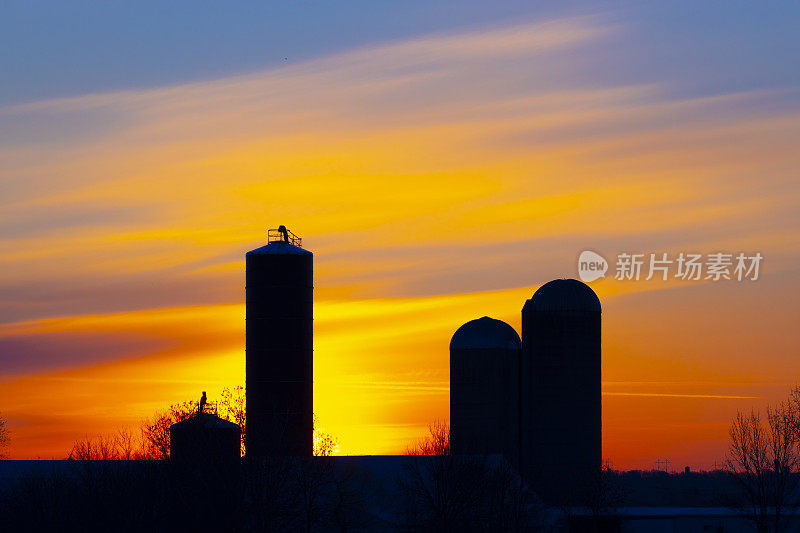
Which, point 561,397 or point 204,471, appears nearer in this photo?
point 204,471

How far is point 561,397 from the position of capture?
7469 centimetres

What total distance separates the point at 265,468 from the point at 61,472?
1519cm

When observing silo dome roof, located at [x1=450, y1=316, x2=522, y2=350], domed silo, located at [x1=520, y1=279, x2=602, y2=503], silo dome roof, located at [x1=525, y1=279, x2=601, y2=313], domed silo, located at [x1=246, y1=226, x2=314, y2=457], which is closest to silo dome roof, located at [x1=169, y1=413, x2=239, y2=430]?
domed silo, located at [x1=246, y1=226, x2=314, y2=457]

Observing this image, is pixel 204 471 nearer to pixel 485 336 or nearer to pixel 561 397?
pixel 485 336

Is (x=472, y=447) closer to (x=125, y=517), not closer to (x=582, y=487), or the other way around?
(x=582, y=487)

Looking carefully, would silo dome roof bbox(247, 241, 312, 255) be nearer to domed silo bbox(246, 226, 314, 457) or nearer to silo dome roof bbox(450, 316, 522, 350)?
domed silo bbox(246, 226, 314, 457)

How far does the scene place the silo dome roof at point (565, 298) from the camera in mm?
75938

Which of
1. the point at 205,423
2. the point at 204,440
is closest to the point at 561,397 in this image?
the point at 205,423

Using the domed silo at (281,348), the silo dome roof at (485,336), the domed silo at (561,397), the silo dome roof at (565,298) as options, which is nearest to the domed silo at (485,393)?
the silo dome roof at (485,336)

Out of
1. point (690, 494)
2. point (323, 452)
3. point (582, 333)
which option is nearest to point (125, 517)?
point (323, 452)

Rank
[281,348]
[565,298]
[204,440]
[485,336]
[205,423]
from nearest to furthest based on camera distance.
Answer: [204,440] → [205,423] → [281,348] → [565,298] → [485,336]

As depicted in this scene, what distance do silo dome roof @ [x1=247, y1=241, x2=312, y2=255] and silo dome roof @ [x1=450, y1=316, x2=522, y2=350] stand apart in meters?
10.6

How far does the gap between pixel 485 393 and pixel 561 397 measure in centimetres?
441

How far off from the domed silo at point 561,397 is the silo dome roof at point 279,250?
14.0 m
